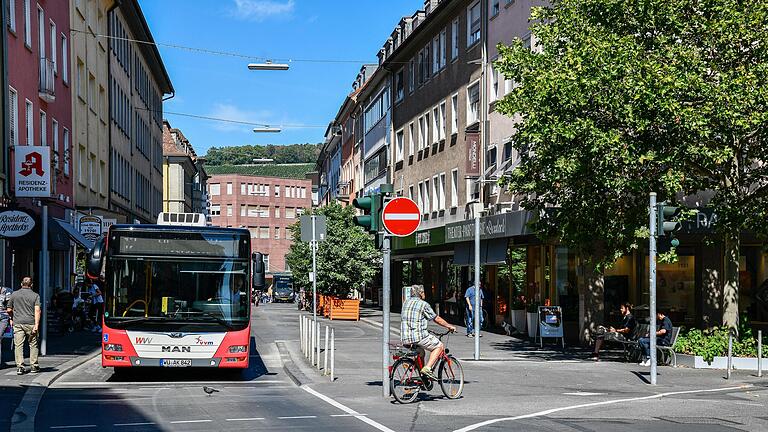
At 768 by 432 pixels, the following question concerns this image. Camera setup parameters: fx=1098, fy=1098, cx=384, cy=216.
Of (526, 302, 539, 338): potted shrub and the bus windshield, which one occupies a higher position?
the bus windshield

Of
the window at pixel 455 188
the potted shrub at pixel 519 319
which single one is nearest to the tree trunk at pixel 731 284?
the potted shrub at pixel 519 319

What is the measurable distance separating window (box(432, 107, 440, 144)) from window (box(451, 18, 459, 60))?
3158 mm

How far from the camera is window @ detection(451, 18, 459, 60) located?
1651 inches

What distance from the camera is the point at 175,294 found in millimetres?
18031

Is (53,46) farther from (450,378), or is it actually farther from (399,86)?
(450,378)

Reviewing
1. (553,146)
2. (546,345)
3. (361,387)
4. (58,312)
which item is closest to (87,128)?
(58,312)

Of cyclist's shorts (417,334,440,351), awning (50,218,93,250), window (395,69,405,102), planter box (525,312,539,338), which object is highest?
window (395,69,405,102)

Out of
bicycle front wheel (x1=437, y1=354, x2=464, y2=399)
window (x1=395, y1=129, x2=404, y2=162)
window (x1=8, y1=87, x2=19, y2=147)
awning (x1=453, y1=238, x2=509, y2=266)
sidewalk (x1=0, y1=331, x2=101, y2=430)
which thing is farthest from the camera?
window (x1=395, y1=129, x2=404, y2=162)

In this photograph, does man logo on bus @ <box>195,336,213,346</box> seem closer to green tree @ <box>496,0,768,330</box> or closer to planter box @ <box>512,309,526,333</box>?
green tree @ <box>496,0,768,330</box>

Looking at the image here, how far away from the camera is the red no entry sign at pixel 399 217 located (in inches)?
610

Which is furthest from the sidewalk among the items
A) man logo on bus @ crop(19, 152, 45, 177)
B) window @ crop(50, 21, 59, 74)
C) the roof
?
the roof

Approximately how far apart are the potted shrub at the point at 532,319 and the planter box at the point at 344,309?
1494 cm

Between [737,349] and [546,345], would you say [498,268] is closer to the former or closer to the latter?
[546,345]

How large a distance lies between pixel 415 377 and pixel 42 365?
9039mm
